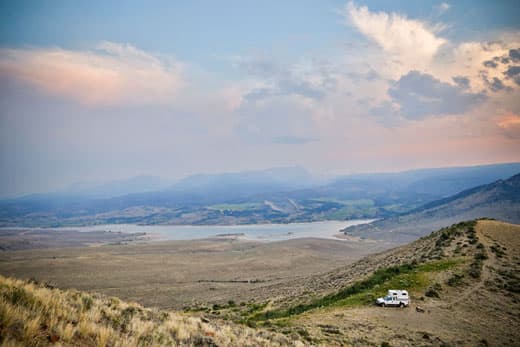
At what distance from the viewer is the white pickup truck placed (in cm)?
1923

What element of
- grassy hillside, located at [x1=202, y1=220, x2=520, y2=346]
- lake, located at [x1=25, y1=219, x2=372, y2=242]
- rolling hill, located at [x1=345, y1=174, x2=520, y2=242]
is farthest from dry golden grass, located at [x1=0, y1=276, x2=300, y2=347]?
lake, located at [x1=25, y1=219, x2=372, y2=242]

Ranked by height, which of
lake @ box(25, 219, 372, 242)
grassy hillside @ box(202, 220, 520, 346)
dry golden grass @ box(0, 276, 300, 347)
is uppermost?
dry golden grass @ box(0, 276, 300, 347)

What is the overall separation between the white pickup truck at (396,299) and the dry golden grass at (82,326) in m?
10.5

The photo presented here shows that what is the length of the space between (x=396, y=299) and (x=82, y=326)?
17.5 meters

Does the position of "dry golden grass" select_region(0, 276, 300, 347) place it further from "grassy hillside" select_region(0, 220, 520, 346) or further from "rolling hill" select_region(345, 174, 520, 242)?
"rolling hill" select_region(345, 174, 520, 242)

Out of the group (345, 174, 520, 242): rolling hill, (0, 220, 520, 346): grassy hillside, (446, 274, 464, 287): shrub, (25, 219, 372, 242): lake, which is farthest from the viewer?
(25, 219, 372, 242): lake

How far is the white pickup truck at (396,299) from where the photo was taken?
1923 centimetres

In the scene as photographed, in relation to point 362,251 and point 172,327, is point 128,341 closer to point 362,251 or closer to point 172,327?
point 172,327

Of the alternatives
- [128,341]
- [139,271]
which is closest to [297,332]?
[128,341]

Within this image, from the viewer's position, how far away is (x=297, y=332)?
48.5 feet

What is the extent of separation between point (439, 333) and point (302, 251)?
61960 millimetres

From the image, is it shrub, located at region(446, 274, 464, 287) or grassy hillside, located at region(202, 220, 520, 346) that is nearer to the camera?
grassy hillside, located at region(202, 220, 520, 346)

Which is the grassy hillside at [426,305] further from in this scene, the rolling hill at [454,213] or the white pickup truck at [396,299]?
the rolling hill at [454,213]

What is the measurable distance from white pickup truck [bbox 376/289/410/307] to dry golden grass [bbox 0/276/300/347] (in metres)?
10.5
